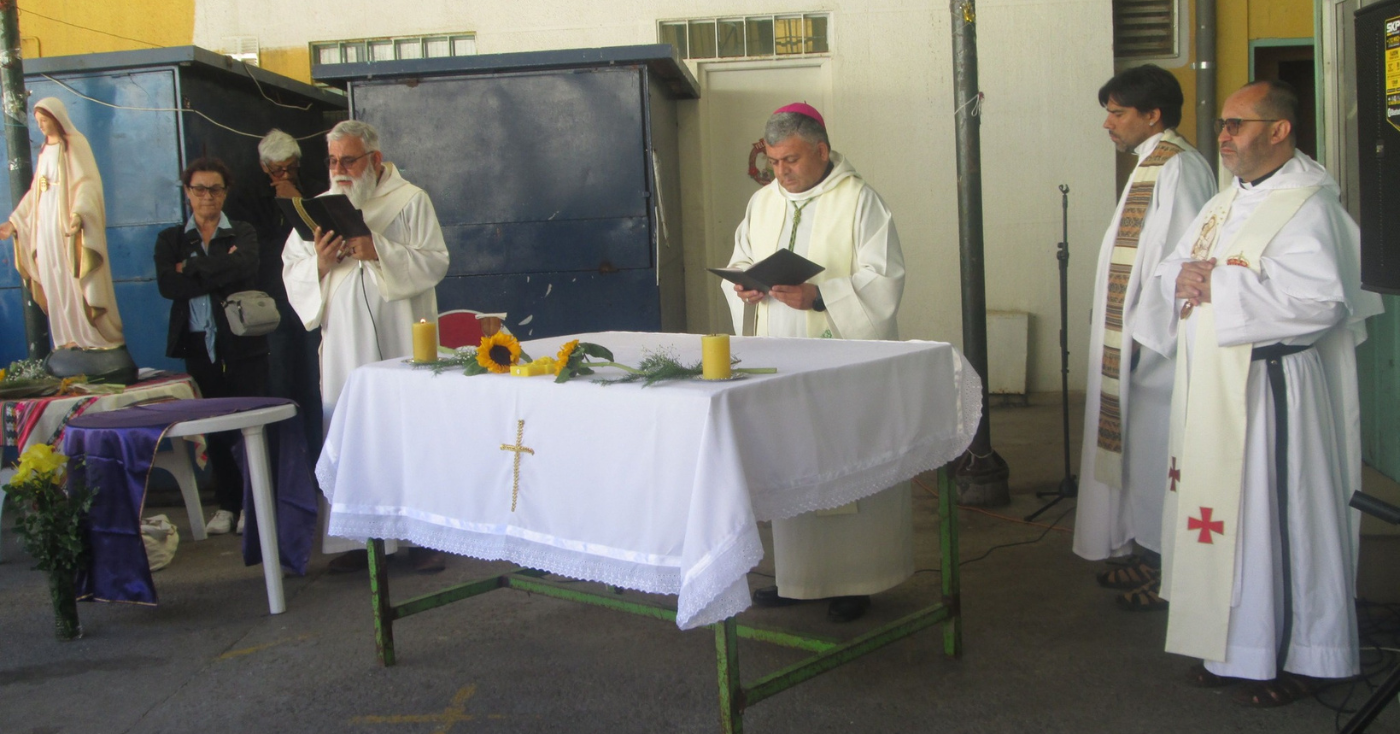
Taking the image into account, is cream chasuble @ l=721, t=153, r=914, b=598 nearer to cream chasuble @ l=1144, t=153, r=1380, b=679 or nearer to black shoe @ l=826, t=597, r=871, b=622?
black shoe @ l=826, t=597, r=871, b=622

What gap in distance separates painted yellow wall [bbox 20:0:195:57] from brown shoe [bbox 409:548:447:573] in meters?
6.34

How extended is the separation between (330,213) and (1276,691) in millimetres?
3601

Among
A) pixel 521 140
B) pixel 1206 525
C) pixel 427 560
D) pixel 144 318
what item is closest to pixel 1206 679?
pixel 1206 525

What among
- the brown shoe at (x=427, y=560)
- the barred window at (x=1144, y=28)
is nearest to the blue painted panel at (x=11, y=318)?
the brown shoe at (x=427, y=560)

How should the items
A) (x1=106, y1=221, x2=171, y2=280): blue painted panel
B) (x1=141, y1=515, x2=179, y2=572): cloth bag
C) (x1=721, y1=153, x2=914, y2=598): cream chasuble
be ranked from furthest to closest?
(x1=106, y1=221, x2=171, y2=280): blue painted panel
(x1=141, y1=515, x2=179, y2=572): cloth bag
(x1=721, y1=153, x2=914, y2=598): cream chasuble

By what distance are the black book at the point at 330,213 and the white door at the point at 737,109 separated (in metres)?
4.84

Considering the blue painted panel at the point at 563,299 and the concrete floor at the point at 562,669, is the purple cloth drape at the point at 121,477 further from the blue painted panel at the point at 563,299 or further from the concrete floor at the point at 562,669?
the blue painted panel at the point at 563,299

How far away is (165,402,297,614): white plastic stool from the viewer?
4.23 metres

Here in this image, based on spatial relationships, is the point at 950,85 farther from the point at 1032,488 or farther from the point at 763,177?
the point at 1032,488

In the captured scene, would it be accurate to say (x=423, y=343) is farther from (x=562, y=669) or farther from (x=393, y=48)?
(x=393, y=48)

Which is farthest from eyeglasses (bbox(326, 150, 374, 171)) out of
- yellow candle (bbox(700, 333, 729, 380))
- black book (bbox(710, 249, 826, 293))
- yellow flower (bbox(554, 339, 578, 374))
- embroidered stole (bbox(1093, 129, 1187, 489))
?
embroidered stole (bbox(1093, 129, 1187, 489))

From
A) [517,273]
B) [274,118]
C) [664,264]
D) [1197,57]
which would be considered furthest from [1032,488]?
[274,118]

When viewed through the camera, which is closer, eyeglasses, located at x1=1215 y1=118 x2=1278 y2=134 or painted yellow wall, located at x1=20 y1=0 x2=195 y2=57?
eyeglasses, located at x1=1215 y1=118 x2=1278 y2=134

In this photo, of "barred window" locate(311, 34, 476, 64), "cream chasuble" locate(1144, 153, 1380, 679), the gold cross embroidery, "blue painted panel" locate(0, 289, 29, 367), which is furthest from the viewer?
"barred window" locate(311, 34, 476, 64)
